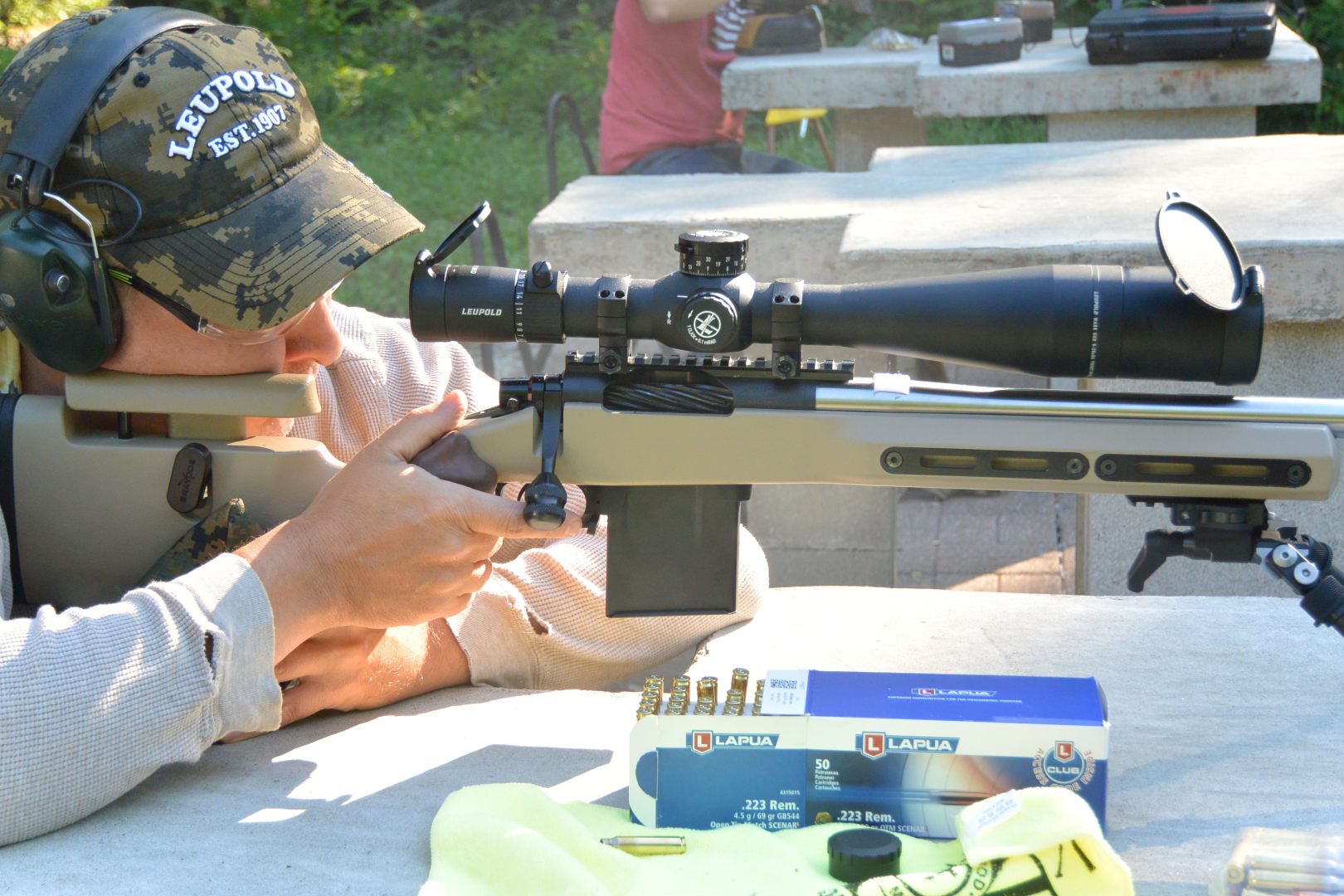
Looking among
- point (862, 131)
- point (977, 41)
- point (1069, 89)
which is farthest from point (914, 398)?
point (862, 131)

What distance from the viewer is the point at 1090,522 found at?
9.73 ft

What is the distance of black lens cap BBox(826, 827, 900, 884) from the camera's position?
56.2 inches

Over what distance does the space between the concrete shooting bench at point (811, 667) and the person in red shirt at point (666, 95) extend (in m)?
3.49

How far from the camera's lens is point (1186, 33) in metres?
4.95

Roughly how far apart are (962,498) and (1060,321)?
123 inches

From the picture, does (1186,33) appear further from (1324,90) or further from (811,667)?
(1324,90)

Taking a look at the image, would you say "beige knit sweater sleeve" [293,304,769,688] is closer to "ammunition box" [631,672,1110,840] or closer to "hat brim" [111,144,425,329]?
"hat brim" [111,144,425,329]

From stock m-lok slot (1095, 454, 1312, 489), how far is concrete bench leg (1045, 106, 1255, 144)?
381cm

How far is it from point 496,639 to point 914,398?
0.75 metres

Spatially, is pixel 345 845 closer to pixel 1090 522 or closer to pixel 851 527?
pixel 1090 522

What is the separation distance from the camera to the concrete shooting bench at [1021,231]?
9.07 ft

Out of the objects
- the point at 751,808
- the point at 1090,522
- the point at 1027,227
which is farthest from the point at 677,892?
the point at 1027,227

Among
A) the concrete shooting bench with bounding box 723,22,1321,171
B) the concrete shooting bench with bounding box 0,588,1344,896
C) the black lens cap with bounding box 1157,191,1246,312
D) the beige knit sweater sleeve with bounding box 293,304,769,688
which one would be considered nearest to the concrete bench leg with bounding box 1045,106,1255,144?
the concrete shooting bench with bounding box 723,22,1321,171

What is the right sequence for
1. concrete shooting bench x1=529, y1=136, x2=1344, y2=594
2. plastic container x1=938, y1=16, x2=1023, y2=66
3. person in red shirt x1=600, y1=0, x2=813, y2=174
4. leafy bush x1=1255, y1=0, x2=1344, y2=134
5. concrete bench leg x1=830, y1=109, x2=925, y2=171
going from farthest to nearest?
leafy bush x1=1255, y1=0, x2=1344, y2=134, concrete bench leg x1=830, y1=109, x2=925, y2=171, person in red shirt x1=600, y1=0, x2=813, y2=174, plastic container x1=938, y1=16, x2=1023, y2=66, concrete shooting bench x1=529, y1=136, x2=1344, y2=594
